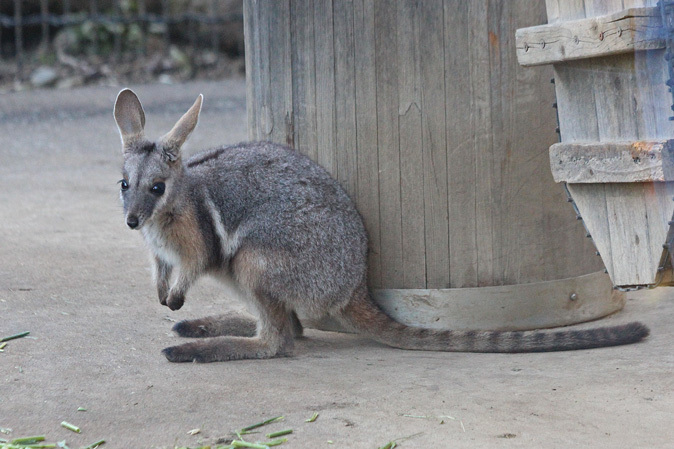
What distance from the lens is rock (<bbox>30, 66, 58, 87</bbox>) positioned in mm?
12516

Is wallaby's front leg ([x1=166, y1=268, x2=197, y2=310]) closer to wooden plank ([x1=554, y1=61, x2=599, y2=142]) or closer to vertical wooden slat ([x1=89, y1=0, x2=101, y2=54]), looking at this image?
wooden plank ([x1=554, y1=61, x2=599, y2=142])

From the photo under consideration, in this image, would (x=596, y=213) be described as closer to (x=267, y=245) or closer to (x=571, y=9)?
(x=571, y=9)

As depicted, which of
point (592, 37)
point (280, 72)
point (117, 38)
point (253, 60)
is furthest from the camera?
point (117, 38)

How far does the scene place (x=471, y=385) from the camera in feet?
12.4

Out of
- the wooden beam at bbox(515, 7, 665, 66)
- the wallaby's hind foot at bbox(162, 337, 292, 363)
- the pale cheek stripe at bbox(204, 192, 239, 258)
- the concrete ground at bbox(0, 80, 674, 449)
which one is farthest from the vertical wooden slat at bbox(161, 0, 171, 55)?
the wooden beam at bbox(515, 7, 665, 66)

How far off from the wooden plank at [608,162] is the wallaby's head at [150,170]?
167 cm

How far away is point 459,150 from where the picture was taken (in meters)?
4.44

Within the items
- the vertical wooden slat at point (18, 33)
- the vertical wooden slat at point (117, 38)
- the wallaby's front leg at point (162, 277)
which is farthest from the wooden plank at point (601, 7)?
the vertical wooden slat at point (117, 38)

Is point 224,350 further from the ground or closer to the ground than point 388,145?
closer to the ground

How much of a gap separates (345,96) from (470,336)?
128cm

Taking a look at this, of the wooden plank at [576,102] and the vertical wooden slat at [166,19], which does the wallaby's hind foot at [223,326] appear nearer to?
the wooden plank at [576,102]

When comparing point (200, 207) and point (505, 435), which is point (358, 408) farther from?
point (200, 207)

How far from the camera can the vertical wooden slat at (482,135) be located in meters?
4.35

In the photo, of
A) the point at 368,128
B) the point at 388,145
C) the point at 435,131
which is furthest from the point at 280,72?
the point at 435,131
